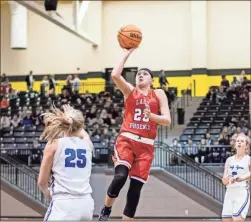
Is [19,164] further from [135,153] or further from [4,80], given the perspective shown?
[135,153]

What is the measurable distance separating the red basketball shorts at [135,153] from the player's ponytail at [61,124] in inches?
72.9

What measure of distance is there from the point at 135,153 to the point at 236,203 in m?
2.30

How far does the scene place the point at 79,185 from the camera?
15.3 feet

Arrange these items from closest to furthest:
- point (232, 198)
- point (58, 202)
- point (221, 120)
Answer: point (58, 202), point (232, 198), point (221, 120)

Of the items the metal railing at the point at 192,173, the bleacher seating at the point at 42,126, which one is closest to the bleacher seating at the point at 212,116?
the metal railing at the point at 192,173

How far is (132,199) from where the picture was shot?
21.6ft

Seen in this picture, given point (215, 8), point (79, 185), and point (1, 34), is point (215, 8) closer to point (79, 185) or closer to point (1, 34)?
point (1, 34)

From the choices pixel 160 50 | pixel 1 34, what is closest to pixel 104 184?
pixel 160 50

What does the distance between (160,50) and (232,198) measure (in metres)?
21.4

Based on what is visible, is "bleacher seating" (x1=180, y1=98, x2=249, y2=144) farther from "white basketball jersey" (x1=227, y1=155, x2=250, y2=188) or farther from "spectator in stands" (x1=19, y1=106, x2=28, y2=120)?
"white basketball jersey" (x1=227, y1=155, x2=250, y2=188)

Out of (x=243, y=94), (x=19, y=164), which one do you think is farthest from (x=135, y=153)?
(x=243, y=94)

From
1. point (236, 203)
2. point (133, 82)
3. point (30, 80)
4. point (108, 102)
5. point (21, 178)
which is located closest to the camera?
point (236, 203)

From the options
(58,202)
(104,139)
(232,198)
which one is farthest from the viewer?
(104,139)

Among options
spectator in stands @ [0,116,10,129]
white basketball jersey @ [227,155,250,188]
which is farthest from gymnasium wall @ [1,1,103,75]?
white basketball jersey @ [227,155,250,188]
